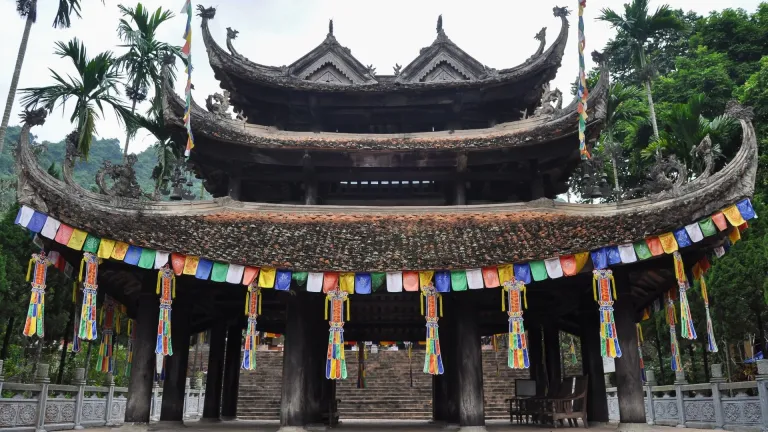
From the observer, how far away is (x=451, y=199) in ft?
49.3

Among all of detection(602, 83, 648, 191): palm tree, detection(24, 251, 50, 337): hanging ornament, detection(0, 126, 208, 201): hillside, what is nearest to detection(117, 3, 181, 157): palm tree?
detection(24, 251, 50, 337): hanging ornament

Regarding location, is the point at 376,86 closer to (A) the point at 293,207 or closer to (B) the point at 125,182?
(A) the point at 293,207

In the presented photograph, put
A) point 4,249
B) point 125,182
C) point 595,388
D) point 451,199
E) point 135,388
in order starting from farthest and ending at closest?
point 4,249
point 451,199
point 595,388
point 125,182
point 135,388

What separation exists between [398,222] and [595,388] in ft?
21.2

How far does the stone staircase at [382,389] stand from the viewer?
2333 centimetres

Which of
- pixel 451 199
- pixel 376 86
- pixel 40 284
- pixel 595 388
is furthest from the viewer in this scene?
pixel 376 86

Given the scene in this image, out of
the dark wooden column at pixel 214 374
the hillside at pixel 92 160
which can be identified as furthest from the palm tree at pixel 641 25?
the hillside at pixel 92 160

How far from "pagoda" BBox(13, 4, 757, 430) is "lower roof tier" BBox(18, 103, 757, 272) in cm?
6

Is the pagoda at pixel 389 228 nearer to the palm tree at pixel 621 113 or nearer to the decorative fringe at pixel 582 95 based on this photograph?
the decorative fringe at pixel 582 95

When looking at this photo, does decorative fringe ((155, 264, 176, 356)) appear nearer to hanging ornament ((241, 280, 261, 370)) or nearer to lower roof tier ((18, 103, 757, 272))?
lower roof tier ((18, 103, 757, 272))

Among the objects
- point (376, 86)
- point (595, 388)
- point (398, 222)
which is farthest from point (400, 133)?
point (595, 388)

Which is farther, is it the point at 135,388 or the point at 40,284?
the point at 135,388

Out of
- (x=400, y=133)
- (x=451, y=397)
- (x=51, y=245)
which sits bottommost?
(x=451, y=397)

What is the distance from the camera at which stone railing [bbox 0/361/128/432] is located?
11.8 m
